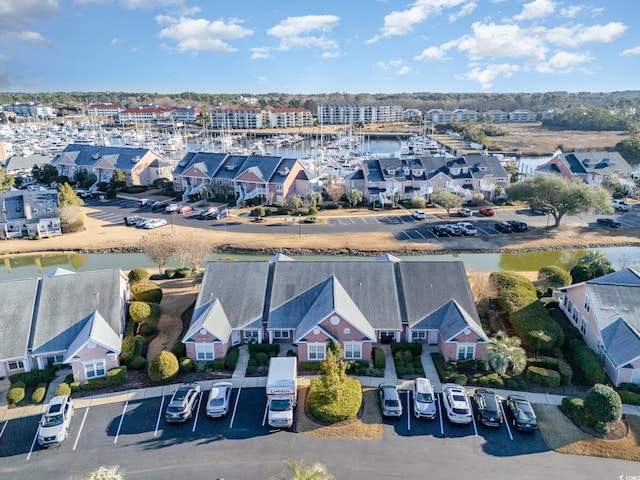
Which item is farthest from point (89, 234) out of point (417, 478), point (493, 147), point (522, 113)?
point (522, 113)

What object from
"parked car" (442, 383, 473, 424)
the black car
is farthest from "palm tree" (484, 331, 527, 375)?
the black car

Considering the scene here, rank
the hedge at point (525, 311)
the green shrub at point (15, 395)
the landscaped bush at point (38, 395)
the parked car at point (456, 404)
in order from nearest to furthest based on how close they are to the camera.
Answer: the parked car at point (456, 404) → the green shrub at point (15, 395) → the landscaped bush at point (38, 395) → the hedge at point (525, 311)

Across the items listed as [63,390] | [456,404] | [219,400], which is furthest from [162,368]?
[456,404]

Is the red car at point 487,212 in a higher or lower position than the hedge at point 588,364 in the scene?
higher

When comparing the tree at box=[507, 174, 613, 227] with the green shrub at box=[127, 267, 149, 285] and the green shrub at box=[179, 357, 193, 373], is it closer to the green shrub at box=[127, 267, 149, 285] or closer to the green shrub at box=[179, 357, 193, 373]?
the green shrub at box=[127, 267, 149, 285]

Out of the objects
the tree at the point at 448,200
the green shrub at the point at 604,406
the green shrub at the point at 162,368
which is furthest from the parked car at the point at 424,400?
the tree at the point at 448,200

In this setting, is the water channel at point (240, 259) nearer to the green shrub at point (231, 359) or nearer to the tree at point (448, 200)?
the tree at point (448, 200)

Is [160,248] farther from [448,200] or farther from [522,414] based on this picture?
[448,200]
